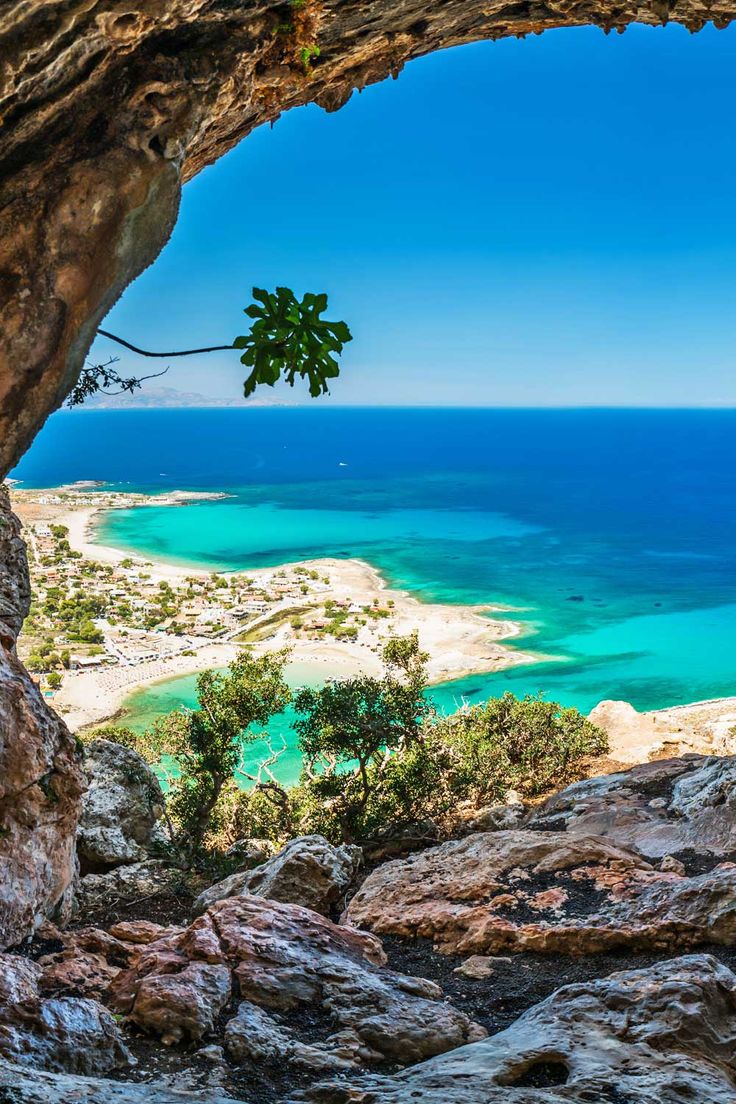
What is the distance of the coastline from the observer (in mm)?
48000

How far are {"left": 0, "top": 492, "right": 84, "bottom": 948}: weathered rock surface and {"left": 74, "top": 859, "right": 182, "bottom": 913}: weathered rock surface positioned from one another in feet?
13.2

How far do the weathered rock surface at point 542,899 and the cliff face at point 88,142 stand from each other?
683cm

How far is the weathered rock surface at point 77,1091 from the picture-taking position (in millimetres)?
3768

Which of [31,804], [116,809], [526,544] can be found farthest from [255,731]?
[526,544]

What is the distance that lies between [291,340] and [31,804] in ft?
15.1

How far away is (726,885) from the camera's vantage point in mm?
7758

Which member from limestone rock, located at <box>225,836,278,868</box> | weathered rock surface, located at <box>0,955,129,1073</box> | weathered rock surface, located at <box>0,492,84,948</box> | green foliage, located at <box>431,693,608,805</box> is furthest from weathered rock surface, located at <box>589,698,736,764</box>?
weathered rock surface, located at <box>0,955,129,1073</box>

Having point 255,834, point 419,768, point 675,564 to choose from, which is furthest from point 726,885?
point 675,564

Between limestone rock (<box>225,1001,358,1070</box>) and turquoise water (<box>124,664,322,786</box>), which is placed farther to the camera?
turquoise water (<box>124,664,322,786</box>)

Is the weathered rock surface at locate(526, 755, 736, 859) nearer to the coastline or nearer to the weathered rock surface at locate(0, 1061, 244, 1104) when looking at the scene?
the weathered rock surface at locate(0, 1061, 244, 1104)

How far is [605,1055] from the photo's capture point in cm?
456

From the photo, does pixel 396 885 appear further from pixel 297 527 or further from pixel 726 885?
pixel 297 527

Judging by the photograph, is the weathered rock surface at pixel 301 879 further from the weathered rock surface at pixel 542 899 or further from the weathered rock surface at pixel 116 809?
the weathered rock surface at pixel 116 809

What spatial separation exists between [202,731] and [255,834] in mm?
3542
